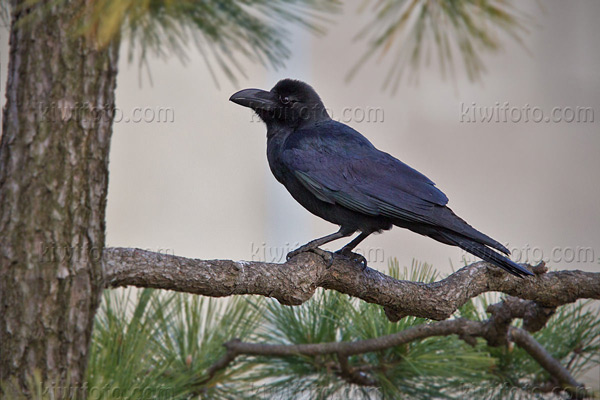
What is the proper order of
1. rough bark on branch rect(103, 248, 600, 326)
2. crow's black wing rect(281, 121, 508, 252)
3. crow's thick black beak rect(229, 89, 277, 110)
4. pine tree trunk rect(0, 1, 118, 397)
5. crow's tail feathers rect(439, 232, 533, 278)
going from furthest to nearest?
crow's thick black beak rect(229, 89, 277, 110)
crow's black wing rect(281, 121, 508, 252)
crow's tail feathers rect(439, 232, 533, 278)
rough bark on branch rect(103, 248, 600, 326)
pine tree trunk rect(0, 1, 118, 397)

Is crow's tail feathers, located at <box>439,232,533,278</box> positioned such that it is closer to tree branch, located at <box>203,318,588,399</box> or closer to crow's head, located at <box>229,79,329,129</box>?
tree branch, located at <box>203,318,588,399</box>

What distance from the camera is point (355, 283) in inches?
96.9

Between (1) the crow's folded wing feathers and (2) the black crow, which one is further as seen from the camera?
(1) the crow's folded wing feathers

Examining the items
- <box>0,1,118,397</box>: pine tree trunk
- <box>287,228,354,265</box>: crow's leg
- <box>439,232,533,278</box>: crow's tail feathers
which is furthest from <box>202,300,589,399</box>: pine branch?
<box>0,1,118,397</box>: pine tree trunk

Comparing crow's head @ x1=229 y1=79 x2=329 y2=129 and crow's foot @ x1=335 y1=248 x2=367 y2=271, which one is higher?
crow's head @ x1=229 y1=79 x2=329 y2=129

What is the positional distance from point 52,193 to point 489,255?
154 cm

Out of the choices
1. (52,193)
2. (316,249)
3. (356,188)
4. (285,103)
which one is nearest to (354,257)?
(316,249)

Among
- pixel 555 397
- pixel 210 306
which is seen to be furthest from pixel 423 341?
pixel 210 306

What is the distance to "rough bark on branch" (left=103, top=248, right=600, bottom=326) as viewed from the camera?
1.88m

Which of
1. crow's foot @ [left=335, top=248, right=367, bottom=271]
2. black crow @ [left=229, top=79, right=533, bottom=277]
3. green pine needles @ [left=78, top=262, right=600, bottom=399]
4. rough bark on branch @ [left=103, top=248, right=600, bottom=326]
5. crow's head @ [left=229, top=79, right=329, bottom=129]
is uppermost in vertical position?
crow's head @ [left=229, top=79, right=329, bottom=129]

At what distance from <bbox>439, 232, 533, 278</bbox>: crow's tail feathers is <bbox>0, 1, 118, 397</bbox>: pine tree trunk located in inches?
55.2

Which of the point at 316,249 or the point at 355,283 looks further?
the point at 316,249

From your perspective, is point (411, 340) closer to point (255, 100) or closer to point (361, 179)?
point (361, 179)

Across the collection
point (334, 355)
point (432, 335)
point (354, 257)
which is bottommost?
point (334, 355)
